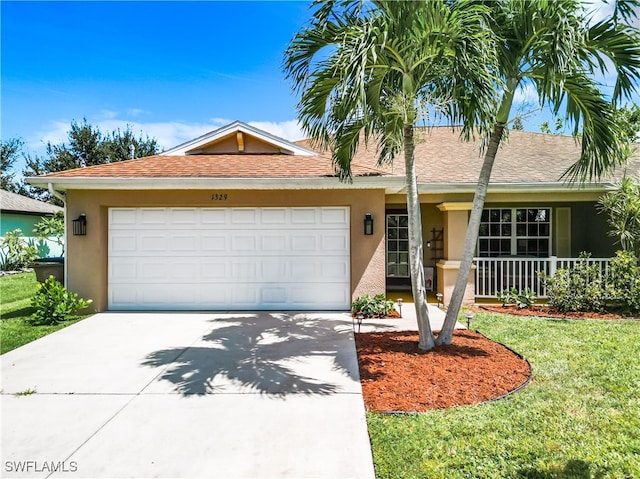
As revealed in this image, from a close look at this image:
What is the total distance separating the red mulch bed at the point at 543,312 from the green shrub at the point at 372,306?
92.5 inches

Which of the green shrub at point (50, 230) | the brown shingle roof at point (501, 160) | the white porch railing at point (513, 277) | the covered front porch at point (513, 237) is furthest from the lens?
the green shrub at point (50, 230)

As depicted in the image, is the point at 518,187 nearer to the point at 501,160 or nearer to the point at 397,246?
the point at 501,160

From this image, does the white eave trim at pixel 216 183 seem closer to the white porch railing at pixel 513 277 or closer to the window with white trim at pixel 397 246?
the white porch railing at pixel 513 277

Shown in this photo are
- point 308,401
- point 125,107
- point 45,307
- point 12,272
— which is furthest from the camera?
point 125,107

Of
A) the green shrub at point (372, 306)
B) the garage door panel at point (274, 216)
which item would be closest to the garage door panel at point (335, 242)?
the garage door panel at point (274, 216)

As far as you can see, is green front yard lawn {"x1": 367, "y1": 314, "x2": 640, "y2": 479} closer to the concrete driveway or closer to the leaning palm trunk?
the concrete driveway

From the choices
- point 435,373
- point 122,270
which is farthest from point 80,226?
point 435,373

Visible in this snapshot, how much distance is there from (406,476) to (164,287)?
7.59 metres

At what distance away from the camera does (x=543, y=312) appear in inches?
352

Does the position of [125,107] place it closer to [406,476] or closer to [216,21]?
[216,21]

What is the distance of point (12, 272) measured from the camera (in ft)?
55.7

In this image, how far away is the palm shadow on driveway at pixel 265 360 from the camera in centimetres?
469

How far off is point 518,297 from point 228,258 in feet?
23.3

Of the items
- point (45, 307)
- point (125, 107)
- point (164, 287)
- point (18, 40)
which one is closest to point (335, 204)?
point (164, 287)
